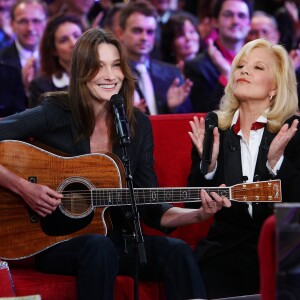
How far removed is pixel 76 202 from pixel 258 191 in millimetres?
887

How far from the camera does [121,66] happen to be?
4.18 metres

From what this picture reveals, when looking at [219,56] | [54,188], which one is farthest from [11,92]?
[54,188]

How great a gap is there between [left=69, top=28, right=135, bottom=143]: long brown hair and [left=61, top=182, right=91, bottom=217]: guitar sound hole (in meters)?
0.32

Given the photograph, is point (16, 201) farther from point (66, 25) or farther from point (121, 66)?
point (66, 25)

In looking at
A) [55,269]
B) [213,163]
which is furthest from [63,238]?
[213,163]

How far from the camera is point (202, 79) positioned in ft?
21.7

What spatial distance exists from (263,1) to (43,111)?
5.21 m

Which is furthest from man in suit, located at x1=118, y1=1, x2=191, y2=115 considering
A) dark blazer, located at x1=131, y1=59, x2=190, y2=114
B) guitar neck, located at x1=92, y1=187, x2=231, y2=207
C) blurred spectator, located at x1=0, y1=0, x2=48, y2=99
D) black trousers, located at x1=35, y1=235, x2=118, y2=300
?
black trousers, located at x1=35, y1=235, x2=118, y2=300

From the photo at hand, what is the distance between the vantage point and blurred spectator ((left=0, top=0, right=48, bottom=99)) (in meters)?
6.97

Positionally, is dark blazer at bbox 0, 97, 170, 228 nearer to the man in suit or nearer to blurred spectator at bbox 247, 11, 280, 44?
the man in suit

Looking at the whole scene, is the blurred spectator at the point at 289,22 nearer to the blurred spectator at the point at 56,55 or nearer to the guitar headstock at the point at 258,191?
the blurred spectator at the point at 56,55

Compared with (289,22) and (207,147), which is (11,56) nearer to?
(289,22)

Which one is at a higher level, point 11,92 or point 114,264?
point 11,92

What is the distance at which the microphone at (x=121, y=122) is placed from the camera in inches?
136
